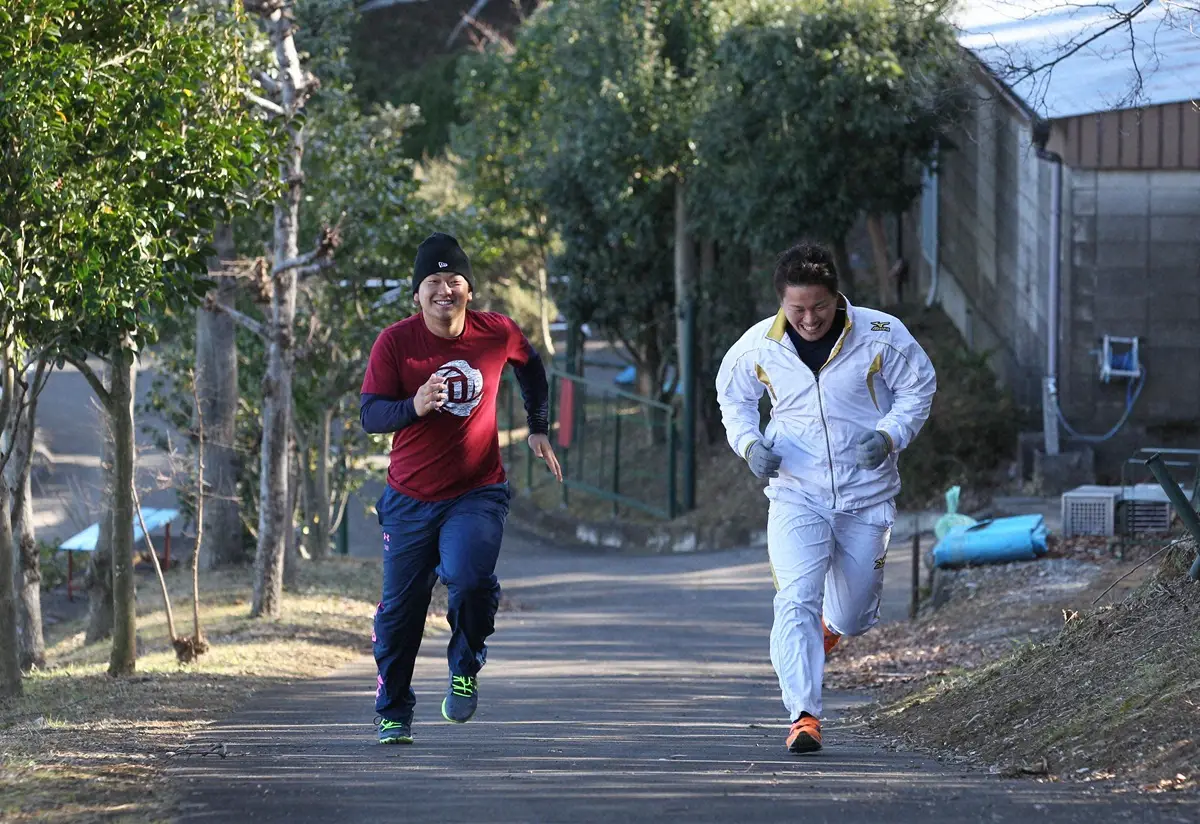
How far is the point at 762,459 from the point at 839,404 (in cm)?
38

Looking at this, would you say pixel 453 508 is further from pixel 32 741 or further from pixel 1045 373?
pixel 1045 373

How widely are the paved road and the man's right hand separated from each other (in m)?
1.29

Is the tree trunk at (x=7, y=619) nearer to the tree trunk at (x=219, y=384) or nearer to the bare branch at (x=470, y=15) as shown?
the tree trunk at (x=219, y=384)

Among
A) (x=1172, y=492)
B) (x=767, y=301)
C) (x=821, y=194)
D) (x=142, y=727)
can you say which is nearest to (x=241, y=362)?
(x=821, y=194)

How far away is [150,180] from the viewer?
10.0m

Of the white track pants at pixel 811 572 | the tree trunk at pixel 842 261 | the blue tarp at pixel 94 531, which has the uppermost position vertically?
the tree trunk at pixel 842 261

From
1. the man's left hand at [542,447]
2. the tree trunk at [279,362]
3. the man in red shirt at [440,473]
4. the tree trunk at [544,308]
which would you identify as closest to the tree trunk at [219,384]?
the tree trunk at [279,362]

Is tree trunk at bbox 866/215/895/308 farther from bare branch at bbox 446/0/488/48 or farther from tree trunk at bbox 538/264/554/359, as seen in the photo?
bare branch at bbox 446/0/488/48

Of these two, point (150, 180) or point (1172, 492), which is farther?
point (150, 180)

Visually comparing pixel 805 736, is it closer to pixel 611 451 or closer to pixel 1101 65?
pixel 1101 65

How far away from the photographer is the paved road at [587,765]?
513cm

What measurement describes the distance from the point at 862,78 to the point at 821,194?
1630 millimetres

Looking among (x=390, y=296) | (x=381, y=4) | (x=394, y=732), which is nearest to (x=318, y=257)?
(x=390, y=296)

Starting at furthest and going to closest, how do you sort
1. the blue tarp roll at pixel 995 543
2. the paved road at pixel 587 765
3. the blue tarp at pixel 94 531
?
the blue tarp at pixel 94 531 → the blue tarp roll at pixel 995 543 → the paved road at pixel 587 765
